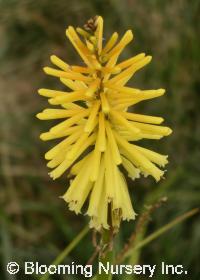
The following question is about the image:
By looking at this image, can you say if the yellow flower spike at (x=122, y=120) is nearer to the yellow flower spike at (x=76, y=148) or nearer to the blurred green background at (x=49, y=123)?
the yellow flower spike at (x=76, y=148)

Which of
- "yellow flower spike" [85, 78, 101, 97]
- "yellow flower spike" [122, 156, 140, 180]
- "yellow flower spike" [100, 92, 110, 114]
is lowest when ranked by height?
"yellow flower spike" [122, 156, 140, 180]

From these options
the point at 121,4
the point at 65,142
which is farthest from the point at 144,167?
the point at 121,4

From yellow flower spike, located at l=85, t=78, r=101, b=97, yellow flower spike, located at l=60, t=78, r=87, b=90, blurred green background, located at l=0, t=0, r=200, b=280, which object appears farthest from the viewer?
blurred green background, located at l=0, t=0, r=200, b=280

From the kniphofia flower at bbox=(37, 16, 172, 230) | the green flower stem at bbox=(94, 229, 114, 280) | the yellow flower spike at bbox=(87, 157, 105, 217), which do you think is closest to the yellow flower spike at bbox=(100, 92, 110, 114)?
the kniphofia flower at bbox=(37, 16, 172, 230)

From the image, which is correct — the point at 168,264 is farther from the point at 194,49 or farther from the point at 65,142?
the point at 65,142

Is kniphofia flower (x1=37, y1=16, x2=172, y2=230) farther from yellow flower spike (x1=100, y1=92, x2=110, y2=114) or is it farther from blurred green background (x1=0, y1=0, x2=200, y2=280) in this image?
blurred green background (x1=0, y1=0, x2=200, y2=280)

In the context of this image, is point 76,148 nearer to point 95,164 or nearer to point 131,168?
point 95,164

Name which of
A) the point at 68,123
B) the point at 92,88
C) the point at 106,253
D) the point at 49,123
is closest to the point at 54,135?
the point at 68,123
